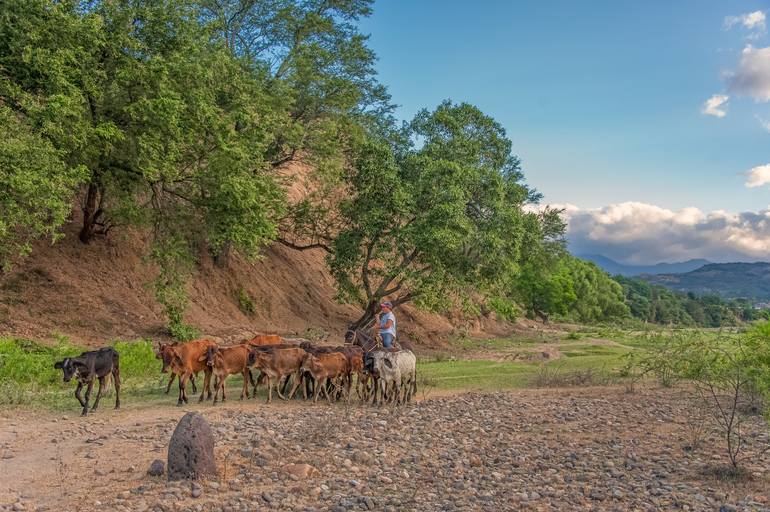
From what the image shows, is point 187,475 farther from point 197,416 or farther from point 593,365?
point 593,365

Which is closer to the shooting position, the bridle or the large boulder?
the large boulder

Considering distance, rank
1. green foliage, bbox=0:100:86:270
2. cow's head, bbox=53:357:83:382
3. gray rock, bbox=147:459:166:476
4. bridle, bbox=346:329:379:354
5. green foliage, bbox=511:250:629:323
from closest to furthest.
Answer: gray rock, bbox=147:459:166:476
cow's head, bbox=53:357:83:382
bridle, bbox=346:329:379:354
green foliage, bbox=0:100:86:270
green foliage, bbox=511:250:629:323

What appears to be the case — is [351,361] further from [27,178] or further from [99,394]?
[27,178]

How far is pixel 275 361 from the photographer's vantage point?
13383mm

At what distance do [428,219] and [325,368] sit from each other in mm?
12535

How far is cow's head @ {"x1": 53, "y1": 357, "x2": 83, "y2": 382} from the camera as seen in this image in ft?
38.0

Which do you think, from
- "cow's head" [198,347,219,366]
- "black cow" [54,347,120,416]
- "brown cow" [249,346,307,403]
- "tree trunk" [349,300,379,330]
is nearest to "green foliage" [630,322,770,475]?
"brown cow" [249,346,307,403]

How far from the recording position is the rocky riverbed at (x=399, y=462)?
24.4 feet

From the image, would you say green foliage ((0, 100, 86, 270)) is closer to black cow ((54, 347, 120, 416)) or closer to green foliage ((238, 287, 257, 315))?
black cow ((54, 347, 120, 416))

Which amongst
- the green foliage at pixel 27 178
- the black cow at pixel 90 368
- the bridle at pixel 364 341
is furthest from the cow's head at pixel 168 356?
the green foliage at pixel 27 178

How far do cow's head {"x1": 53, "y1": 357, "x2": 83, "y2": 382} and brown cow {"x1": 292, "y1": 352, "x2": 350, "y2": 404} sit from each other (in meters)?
4.50

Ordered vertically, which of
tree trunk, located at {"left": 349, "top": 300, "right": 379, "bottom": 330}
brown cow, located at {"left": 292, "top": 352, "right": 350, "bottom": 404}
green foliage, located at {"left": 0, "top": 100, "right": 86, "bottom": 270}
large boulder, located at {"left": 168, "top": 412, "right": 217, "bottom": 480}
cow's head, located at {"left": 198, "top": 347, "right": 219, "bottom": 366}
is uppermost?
green foliage, located at {"left": 0, "top": 100, "right": 86, "bottom": 270}

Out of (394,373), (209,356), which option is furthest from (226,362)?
(394,373)

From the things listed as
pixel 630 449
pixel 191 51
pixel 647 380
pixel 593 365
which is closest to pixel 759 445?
pixel 630 449
